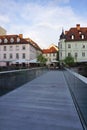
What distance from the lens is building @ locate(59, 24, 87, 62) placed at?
77312mm

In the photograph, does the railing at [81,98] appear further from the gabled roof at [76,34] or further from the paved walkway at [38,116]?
the gabled roof at [76,34]

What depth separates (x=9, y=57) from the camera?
76500mm

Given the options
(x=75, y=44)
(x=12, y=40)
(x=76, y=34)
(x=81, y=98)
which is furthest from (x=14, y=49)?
(x=81, y=98)

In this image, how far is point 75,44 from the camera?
7762cm

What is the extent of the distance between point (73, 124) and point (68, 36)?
73.5 meters

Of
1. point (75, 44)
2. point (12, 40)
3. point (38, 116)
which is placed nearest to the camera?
point (38, 116)

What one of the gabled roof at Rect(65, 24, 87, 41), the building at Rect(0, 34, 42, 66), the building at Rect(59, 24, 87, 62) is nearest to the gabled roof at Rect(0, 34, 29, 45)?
the building at Rect(0, 34, 42, 66)

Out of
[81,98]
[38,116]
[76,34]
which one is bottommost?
[38,116]

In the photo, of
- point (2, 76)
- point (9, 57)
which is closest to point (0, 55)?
point (9, 57)

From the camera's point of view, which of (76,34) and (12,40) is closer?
(12,40)

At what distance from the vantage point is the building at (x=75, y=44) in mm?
77312

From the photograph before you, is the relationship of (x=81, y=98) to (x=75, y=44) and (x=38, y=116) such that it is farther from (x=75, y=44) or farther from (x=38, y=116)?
(x=75, y=44)

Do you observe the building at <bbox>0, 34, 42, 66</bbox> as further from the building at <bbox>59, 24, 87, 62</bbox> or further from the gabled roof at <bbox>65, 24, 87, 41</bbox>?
the gabled roof at <bbox>65, 24, 87, 41</bbox>

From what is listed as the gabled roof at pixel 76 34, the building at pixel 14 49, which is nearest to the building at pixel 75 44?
the gabled roof at pixel 76 34
